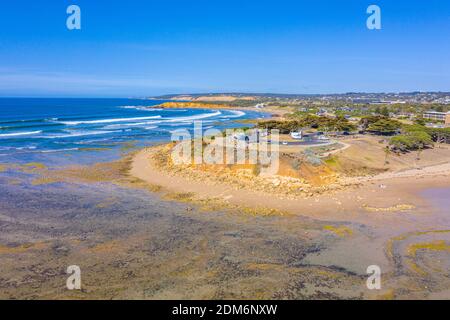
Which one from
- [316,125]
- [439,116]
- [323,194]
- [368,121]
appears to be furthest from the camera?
[439,116]

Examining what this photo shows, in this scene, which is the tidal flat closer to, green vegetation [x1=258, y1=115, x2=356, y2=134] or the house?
green vegetation [x1=258, y1=115, x2=356, y2=134]

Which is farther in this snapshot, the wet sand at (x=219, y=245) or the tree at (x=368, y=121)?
the tree at (x=368, y=121)

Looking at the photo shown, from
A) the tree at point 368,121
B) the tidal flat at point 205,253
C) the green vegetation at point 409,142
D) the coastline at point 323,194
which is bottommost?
the tidal flat at point 205,253

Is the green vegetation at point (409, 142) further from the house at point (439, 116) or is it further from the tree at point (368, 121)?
the house at point (439, 116)

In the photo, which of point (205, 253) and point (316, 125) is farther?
point (316, 125)

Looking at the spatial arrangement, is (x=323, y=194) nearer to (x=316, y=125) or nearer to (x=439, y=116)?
(x=316, y=125)

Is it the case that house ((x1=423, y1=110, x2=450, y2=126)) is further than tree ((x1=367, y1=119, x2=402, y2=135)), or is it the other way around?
house ((x1=423, y1=110, x2=450, y2=126))

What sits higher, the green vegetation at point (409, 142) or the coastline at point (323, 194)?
the green vegetation at point (409, 142)

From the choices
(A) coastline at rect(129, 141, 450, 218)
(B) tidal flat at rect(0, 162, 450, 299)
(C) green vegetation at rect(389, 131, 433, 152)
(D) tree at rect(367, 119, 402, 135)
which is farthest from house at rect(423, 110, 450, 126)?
(B) tidal flat at rect(0, 162, 450, 299)

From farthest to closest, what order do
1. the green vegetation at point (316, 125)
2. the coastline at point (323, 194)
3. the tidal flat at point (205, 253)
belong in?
the green vegetation at point (316, 125) → the coastline at point (323, 194) → the tidal flat at point (205, 253)

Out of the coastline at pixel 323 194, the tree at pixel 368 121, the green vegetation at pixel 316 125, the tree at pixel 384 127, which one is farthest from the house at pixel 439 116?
the coastline at pixel 323 194

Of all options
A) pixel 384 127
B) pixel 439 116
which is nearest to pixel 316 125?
pixel 384 127

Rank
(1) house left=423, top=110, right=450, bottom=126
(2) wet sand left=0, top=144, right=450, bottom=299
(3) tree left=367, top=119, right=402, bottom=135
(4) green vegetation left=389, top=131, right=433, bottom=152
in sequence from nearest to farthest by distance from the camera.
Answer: (2) wet sand left=0, top=144, right=450, bottom=299 → (4) green vegetation left=389, top=131, right=433, bottom=152 → (3) tree left=367, top=119, right=402, bottom=135 → (1) house left=423, top=110, right=450, bottom=126

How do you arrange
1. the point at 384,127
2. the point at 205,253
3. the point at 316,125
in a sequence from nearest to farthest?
the point at 205,253
the point at 384,127
the point at 316,125
